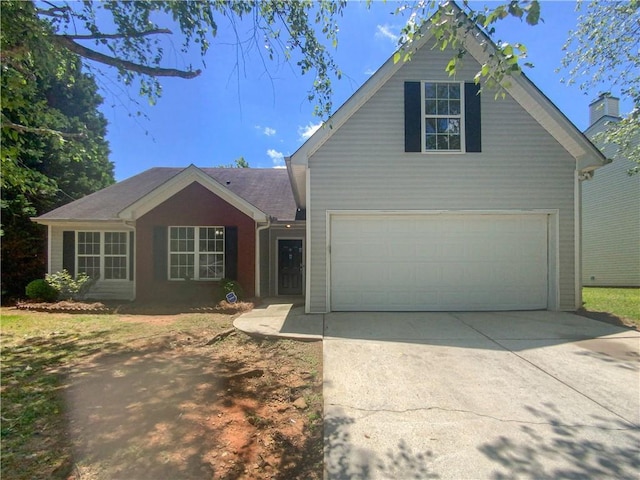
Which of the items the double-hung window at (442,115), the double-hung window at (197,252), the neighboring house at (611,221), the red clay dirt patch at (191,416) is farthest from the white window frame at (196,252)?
the neighboring house at (611,221)

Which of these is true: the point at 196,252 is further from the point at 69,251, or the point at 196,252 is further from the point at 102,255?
the point at 69,251

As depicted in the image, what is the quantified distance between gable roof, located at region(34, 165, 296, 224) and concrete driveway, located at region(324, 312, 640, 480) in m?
6.63

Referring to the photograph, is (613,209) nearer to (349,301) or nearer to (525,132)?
(525,132)

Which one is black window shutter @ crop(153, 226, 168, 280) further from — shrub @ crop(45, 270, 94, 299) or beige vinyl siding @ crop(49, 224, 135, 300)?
shrub @ crop(45, 270, 94, 299)

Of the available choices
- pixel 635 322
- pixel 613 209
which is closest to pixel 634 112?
pixel 635 322

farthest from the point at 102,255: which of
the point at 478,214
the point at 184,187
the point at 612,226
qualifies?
the point at 612,226

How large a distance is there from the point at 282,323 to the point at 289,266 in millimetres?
5993

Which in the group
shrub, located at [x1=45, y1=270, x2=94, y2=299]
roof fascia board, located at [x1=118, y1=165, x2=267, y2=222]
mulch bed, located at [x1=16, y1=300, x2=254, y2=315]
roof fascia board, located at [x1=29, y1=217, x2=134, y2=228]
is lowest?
mulch bed, located at [x1=16, y1=300, x2=254, y2=315]

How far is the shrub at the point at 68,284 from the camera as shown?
11.2m

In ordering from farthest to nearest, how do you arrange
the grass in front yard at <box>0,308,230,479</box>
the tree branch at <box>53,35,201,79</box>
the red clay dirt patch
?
the tree branch at <box>53,35,201,79</box> → the grass in front yard at <box>0,308,230,479</box> → the red clay dirt patch

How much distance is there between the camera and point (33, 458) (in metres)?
2.78

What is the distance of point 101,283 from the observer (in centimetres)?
1205

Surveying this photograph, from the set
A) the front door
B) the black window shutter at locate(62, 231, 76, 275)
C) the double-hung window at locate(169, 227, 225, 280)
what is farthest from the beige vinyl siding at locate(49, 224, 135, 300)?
the front door

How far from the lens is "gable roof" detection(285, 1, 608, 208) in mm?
7781
